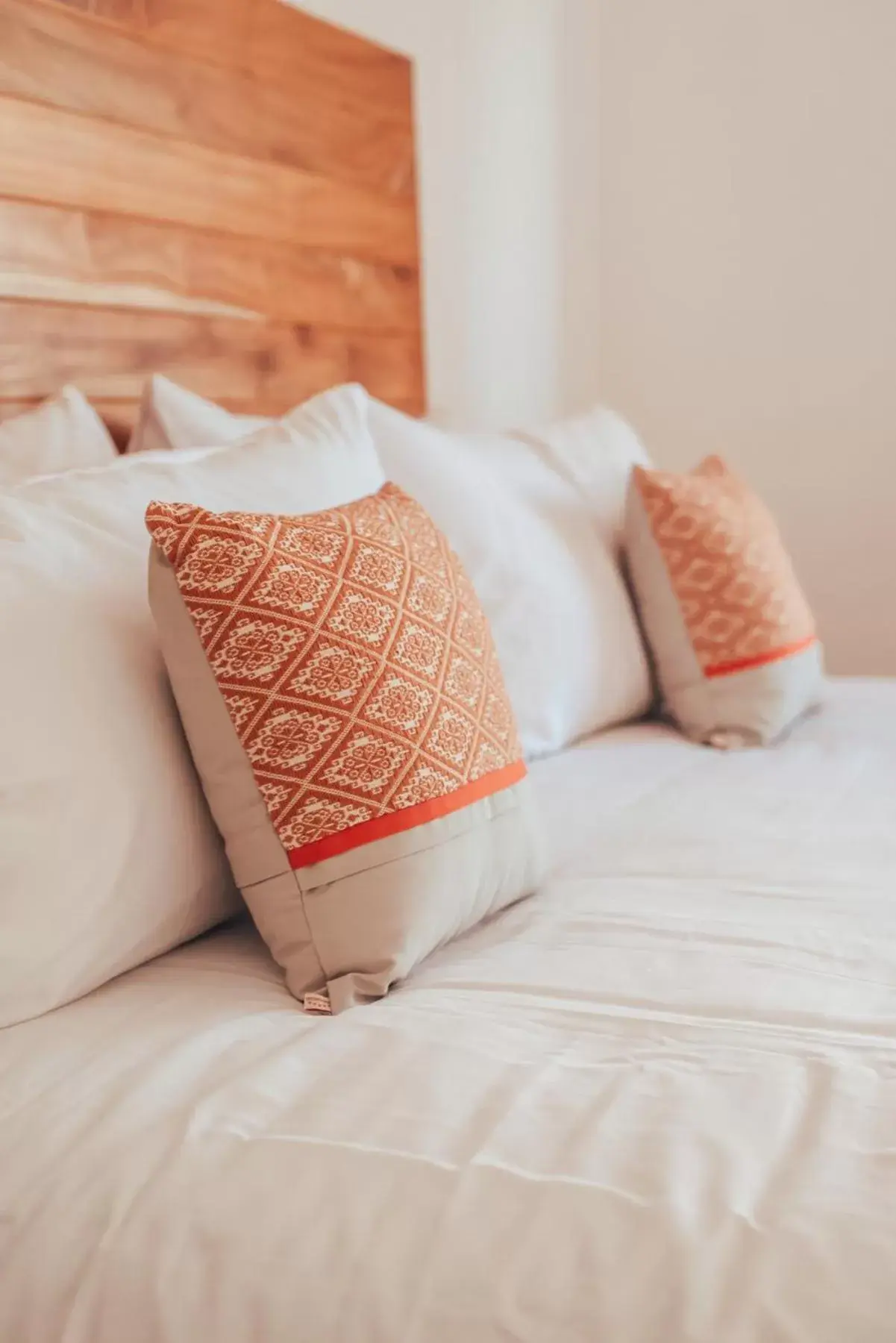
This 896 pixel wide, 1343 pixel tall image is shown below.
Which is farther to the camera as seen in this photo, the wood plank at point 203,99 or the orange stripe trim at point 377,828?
the wood plank at point 203,99

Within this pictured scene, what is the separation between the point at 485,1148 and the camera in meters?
0.65

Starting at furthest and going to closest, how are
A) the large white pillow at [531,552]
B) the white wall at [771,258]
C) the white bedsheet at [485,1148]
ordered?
the white wall at [771,258] → the large white pillow at [531,552] → the white bedsheet at [485,1148]

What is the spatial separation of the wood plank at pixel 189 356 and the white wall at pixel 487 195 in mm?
189

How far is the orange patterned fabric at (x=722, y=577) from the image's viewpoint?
158 cm

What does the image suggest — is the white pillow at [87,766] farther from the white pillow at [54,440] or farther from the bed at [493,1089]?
the white pillow at [54,440]

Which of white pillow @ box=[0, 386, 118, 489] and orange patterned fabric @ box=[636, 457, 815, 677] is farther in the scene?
orange patterned fabric @ box=[636, 457, 815, 677]

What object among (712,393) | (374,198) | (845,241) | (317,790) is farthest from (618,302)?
(317,790)

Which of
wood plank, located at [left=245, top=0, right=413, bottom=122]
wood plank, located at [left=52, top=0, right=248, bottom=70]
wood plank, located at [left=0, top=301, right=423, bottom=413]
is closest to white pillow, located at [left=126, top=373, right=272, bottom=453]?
wood plank, located at [left=0, top=301, right=423, bottom=413]

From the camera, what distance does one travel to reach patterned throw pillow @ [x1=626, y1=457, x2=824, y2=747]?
1.58 meters

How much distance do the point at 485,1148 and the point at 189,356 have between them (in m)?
1.22

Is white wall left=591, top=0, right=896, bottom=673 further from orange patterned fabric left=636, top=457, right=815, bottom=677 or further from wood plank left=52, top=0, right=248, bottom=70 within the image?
wood plank left=52, top=0, right=248, bottom=70

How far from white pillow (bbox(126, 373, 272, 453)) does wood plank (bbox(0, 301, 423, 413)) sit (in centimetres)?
10

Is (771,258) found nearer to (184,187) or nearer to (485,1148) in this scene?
(184,187)

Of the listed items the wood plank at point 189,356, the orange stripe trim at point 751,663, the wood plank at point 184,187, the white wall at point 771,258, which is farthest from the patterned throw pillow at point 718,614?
the white wall at point 771,258
